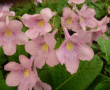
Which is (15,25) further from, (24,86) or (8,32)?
(24,86)

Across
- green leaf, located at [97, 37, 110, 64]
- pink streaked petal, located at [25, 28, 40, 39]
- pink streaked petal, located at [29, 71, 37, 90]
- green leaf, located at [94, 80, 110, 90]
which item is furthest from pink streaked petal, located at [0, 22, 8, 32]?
green leaf, located at [97, 37, 110, 64]

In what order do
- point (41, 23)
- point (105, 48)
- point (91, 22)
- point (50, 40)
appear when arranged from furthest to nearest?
point (105, 48), point (91, 22), point (41, 23), point (50, 40)

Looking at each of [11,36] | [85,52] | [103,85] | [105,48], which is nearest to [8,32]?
[11,36]

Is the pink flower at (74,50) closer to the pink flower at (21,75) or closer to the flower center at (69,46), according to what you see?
the flower center at (69,46)

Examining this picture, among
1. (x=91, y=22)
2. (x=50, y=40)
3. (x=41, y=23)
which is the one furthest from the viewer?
(x=91, y=22)

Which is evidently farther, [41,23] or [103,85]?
[103,85]

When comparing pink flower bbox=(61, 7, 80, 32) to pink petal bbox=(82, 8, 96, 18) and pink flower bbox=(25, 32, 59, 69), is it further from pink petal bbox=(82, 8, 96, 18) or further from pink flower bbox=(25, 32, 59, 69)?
pink flower bbox=(25, 32, 59, 69)
